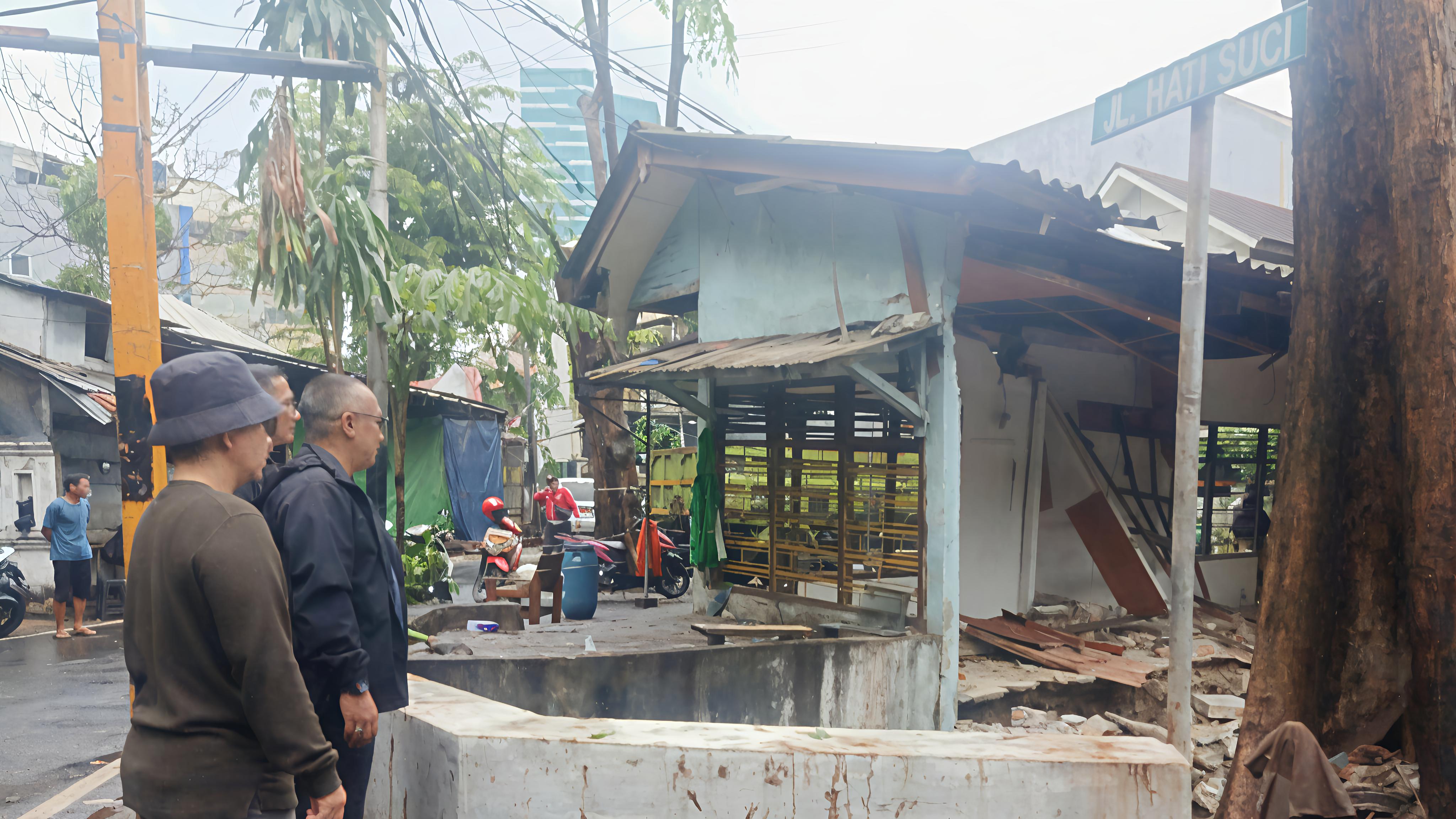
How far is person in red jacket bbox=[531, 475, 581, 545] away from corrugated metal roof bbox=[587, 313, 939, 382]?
7.63 metres

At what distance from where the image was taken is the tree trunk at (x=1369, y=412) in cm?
404

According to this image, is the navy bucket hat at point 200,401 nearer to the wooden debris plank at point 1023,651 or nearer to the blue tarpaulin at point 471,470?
the wooden debris plank at point 1023,651

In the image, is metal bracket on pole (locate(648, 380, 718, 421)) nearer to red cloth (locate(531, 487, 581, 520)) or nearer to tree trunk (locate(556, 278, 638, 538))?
tree trunk (locate(556, 278, 638, 538))

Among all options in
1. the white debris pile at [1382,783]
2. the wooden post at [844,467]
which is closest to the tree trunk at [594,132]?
the wooden post at [844,467]

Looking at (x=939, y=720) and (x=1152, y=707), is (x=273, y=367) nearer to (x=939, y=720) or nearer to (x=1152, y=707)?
(x=939, y=720)

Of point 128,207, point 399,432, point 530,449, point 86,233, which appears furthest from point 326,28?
point 530,449

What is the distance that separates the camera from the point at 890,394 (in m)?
6.89

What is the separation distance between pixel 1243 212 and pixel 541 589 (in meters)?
11.7

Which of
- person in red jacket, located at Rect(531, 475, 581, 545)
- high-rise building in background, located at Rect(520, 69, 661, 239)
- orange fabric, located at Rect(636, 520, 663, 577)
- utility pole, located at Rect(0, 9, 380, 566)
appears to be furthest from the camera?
person in red jacket, located at Rect(531, 475, 581, 545)

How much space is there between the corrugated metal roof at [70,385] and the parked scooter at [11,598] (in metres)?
2.06

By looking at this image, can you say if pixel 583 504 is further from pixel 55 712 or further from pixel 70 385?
pixel 55 712

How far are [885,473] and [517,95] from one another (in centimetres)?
1239

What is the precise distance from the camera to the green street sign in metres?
3.72

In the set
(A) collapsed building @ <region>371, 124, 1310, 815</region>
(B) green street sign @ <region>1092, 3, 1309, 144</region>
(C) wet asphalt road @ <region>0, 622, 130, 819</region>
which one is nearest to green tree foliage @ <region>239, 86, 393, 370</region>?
(A) collapsed building @ <region>371, 124, 1310, 815</region>
